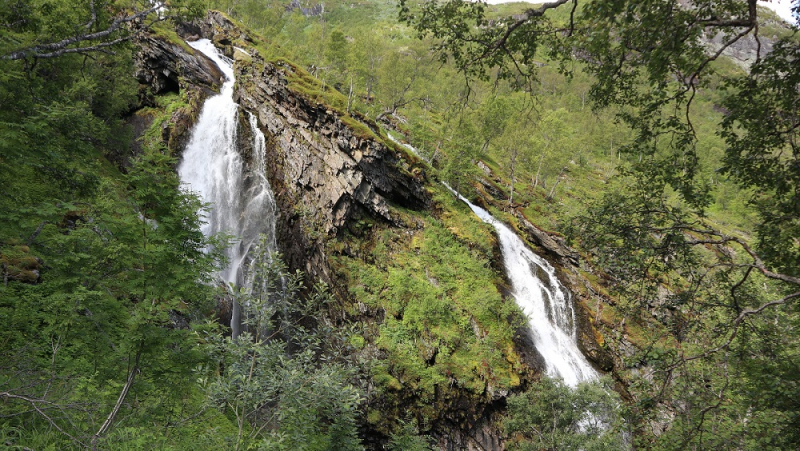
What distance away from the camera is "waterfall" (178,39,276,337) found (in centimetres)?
2178

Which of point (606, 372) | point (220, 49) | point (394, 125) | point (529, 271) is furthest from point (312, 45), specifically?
point (606, 372)

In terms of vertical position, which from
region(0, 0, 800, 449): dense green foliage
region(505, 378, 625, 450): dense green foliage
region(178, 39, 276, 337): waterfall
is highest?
region(0, 0, 800, 449): dense green foliage

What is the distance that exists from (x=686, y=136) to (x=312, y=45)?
5776 centimetres

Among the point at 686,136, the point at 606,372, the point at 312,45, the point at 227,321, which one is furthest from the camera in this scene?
the point at 312,45

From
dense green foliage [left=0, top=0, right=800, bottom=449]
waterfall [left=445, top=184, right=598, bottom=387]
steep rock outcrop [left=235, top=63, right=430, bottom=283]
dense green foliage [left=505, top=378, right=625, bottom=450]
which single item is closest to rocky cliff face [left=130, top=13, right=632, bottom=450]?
steep rock outcrop [left=235, top=63, right=430, bottom=283]

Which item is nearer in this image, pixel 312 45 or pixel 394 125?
pixel 394 125

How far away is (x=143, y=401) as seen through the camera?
21.7 ft

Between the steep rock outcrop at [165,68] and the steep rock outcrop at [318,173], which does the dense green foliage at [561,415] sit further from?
the steep rock outcrop at [165,68]

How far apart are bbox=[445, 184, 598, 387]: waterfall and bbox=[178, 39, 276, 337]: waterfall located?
15.1m

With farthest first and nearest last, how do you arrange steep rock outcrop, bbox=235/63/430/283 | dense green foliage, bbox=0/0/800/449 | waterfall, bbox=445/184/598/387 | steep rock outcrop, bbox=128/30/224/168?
steep rock outcrop, bbox=128/30/224/168 → steep rock outcrop, bbox=235/63/430/283 → waterfall, bbox=445/184/598/387 → dense green foliage, bbox=0/0/800/449

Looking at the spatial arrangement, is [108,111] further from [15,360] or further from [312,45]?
[312,45]

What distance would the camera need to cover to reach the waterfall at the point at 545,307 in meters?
21.1

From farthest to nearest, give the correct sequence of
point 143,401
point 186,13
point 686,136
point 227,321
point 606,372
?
point 606,372, point 227,321, point 186,13, point 143,401, point 686,136

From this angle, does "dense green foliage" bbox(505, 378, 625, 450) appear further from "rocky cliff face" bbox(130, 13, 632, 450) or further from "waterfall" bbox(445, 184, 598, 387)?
"waterfall" bbox(445, 184, 598, 387)
